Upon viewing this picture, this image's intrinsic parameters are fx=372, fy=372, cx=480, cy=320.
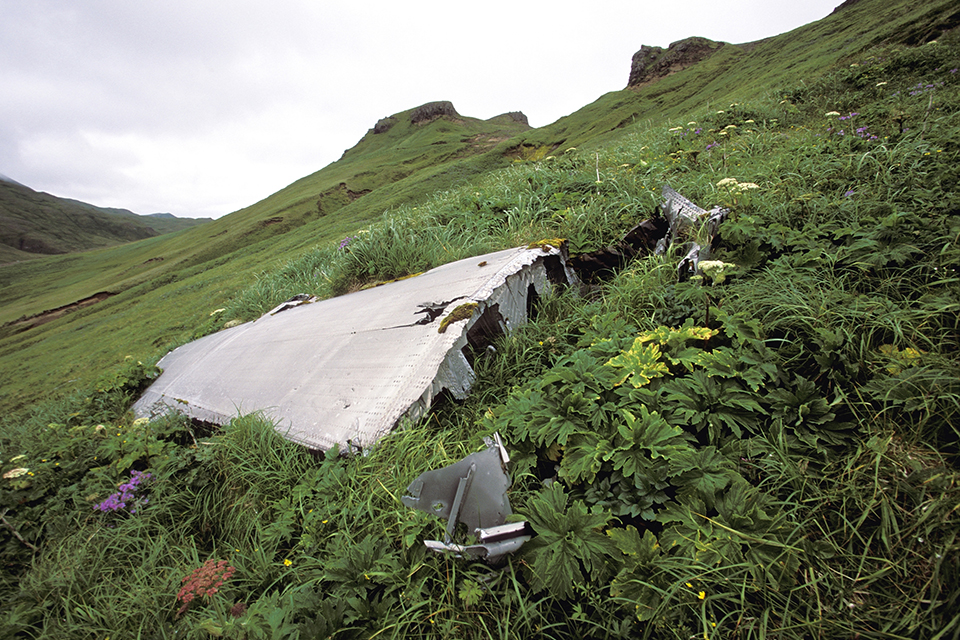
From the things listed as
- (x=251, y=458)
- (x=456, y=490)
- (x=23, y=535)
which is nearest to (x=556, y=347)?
(x=456, y=490)

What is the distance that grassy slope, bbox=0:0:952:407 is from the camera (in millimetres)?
8484

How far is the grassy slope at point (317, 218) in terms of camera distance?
27.8ft

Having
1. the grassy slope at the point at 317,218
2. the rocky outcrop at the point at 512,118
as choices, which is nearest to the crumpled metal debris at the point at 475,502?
the grassy slope at the point at 317,218

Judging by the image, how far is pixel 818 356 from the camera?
1.37 m

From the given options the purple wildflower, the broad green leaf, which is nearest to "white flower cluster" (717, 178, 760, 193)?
the broad green leaf

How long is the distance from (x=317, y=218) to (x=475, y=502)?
2843cm

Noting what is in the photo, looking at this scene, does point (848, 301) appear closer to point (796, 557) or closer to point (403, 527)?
point (796, 557)

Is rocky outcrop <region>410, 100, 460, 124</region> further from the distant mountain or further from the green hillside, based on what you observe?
the distant mountain

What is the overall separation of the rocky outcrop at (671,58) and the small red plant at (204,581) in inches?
1632

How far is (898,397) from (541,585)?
1.24 metres

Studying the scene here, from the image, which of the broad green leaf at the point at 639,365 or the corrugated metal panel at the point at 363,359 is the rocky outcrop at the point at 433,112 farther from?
the broad green leaf at the point at 639,365

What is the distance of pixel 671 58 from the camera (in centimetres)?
3319

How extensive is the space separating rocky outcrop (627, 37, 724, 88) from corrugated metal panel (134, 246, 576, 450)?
1556 inches

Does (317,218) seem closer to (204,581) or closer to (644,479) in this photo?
(204,581)
